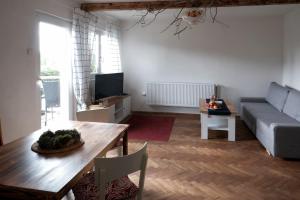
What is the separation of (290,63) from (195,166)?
11.2 ft

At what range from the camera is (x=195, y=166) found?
3230 mm

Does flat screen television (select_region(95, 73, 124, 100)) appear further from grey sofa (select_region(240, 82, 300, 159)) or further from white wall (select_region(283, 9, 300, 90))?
white wall (select_region(283, 9, 300, 90))

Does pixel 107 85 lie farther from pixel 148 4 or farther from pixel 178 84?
pixel 178 84

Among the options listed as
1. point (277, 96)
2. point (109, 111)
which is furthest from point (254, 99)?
point (109, 111)

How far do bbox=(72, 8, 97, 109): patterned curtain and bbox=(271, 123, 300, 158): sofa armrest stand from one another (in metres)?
3.03

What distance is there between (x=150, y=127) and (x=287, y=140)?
2518 mm

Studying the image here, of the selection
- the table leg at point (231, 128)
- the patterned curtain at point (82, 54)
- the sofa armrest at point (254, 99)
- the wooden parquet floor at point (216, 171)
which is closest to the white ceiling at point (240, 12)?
the patterned curtain at point (82, 54)

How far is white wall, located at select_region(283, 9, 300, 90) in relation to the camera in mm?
4797

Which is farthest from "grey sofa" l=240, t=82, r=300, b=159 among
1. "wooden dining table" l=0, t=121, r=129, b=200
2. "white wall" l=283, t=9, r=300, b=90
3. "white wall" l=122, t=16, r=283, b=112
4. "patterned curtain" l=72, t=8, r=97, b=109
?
"patterned curtain" l=72, t=8, r=97, b=109

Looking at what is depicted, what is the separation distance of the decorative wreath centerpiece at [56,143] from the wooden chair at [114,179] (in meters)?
0.28

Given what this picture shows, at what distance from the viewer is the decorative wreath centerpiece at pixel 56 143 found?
172 centimetres

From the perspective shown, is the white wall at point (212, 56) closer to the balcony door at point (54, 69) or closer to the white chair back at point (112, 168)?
the balcony door at point (54, 69)

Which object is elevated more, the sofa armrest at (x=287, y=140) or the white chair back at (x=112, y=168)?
the white chair back at (x=112, y=168)

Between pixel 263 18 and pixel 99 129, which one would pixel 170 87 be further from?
pixel 99 129
